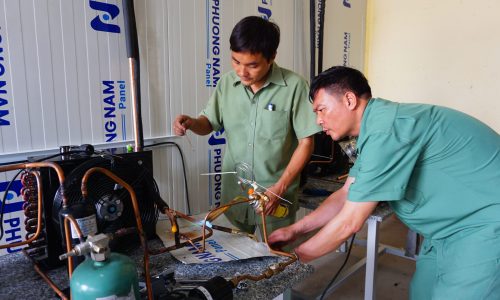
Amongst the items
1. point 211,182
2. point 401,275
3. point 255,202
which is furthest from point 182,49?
point 401,275

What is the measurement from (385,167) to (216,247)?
54cm

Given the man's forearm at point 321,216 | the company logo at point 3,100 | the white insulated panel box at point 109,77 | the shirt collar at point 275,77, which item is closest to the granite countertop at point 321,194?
the man's forearm at point 321,216

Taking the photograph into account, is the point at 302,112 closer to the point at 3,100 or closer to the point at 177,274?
the point at 177,274

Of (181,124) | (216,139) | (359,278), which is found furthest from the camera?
(359,278)

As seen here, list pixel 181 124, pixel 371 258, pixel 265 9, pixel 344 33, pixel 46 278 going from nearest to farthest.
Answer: pixel 46 278 < pixel 181 124 < pixel 371 258 < pixel 265 9 < pixel 344 33

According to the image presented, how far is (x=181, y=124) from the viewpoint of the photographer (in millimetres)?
1415

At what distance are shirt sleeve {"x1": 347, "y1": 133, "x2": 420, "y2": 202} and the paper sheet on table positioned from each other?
34cm

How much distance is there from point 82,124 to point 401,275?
239cm

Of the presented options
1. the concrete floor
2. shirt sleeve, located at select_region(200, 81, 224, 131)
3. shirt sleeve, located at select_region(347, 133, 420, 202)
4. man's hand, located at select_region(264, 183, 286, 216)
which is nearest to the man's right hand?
shirt sleeve, located at select_region(200, 81, 224, 131)

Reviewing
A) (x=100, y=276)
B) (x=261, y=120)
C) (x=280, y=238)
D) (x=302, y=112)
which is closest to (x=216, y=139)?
(x=261, y=120)

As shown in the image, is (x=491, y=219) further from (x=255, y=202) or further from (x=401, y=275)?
(x=401, y=275)

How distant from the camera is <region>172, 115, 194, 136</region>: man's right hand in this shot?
1400 mm

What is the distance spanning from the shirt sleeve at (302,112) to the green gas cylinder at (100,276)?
0.99 metres

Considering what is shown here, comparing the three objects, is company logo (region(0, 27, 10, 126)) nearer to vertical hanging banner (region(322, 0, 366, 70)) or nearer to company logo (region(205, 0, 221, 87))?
company logo (region(205, 0, 221, 87))
